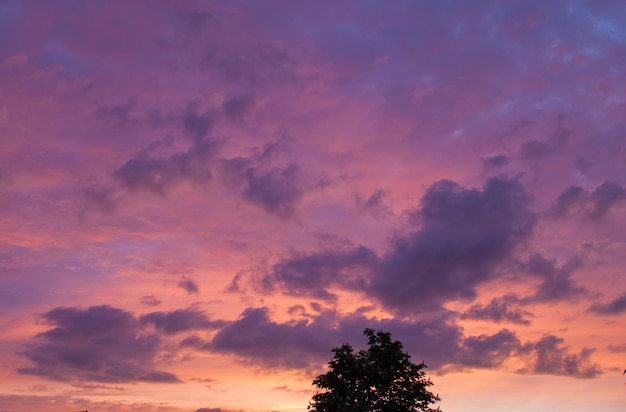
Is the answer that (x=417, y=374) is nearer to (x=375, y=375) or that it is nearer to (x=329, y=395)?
(x=375, y=375)

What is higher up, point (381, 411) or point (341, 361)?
point (341, 361)

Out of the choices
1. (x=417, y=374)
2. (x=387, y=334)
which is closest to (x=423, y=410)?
(x=417, y=374)

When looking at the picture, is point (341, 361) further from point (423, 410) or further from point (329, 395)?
point (423, 410)

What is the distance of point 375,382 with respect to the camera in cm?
7938

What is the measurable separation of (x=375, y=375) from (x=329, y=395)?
5.45 meters

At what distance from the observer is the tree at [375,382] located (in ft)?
257

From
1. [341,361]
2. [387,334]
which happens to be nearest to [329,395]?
[341,361]

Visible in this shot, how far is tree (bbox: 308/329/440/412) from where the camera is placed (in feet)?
257

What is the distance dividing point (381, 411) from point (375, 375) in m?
3.80

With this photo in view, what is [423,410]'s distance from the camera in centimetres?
7869

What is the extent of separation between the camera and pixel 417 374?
8031 cm

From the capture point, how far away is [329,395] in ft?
262

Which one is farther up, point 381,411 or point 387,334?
point 387,334

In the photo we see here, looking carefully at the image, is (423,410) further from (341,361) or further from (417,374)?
(341,361)
